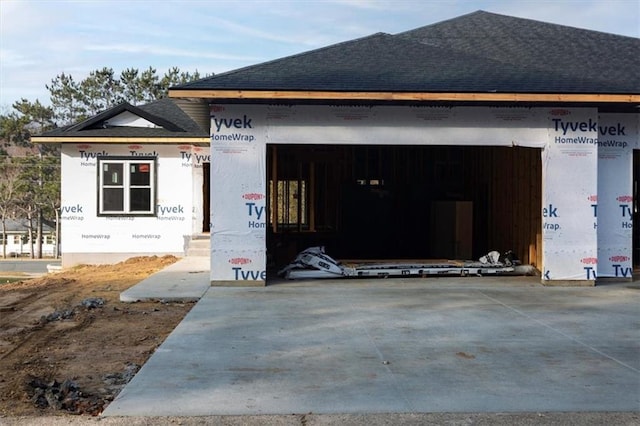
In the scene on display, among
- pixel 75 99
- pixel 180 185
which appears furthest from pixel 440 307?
pixel 75 99

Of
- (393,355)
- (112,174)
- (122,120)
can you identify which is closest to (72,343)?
(393,355)

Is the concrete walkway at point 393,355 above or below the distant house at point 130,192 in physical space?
below

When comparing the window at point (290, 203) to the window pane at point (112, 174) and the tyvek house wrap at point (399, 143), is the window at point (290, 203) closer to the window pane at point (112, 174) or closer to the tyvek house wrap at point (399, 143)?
the window pane at point (112, 174)

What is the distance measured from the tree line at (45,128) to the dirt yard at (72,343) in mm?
33569

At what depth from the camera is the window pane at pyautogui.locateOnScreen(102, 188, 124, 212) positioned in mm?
16578

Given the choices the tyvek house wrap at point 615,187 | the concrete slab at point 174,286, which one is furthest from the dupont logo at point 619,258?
the concrete slab at point 174,286

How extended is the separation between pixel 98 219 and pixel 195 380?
12098 millimetres

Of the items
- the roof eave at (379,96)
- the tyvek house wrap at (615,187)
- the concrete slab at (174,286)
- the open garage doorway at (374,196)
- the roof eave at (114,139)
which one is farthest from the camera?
the roof eave at (114,139)

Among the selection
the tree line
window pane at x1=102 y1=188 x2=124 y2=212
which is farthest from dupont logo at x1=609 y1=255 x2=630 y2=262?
the tree line

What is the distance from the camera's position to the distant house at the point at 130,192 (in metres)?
16.4

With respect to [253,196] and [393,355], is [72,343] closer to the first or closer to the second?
[393,355]

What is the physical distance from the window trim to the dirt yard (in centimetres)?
440

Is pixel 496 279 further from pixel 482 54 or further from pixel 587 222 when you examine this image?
pixel 482 54

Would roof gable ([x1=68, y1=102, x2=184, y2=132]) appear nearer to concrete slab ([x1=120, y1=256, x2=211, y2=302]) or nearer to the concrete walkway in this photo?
concrete slab ([x1=120, y1=256, x2=211, y2=302])
